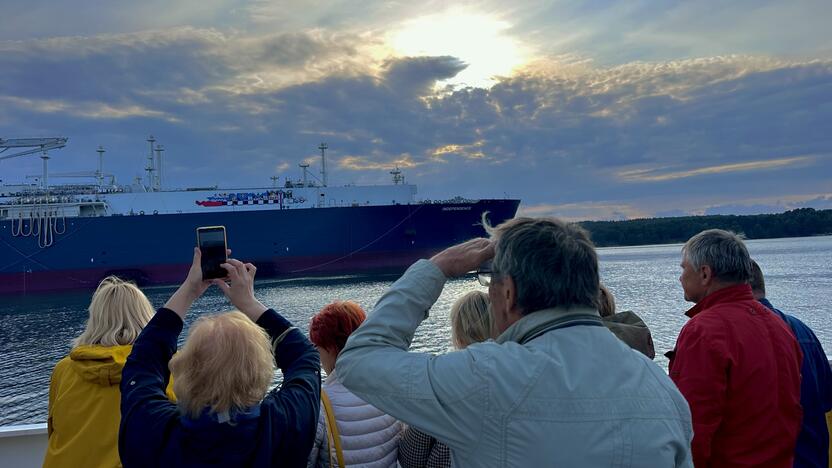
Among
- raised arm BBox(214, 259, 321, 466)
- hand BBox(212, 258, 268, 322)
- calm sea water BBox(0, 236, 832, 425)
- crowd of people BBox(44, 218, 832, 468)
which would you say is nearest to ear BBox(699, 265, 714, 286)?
crowd of people BBox(44, 218, 832, 468)

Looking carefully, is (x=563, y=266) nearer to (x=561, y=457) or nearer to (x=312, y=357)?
(x=561, y=457)

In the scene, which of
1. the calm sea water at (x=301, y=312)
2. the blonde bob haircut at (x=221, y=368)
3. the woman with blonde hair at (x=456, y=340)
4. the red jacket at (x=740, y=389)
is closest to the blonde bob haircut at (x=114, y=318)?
the blonde bob haircut at (x=221, y=368)

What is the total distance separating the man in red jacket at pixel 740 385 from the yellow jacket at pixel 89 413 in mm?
1346

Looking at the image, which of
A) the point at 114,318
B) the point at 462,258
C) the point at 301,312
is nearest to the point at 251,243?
the point at 301,312

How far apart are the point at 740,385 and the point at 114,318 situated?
5.34 feet

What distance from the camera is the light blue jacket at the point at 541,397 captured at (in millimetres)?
774

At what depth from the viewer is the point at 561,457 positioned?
771 mm

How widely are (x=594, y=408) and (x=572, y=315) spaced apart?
14 centimetres

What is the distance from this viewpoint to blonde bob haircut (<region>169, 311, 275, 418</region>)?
1054 millimetres

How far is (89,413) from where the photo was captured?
4.58 ft

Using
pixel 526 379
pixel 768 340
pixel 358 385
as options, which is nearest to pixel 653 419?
pixel 526 379

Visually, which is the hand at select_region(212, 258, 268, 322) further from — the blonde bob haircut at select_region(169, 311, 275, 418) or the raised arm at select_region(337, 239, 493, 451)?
the raised arm at select_region(337, 239, 493, 451)

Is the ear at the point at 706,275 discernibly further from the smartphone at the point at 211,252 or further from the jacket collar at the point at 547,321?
the smartphone at the point at 211,252

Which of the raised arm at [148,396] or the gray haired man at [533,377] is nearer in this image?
the gray haired man at [533,377]
